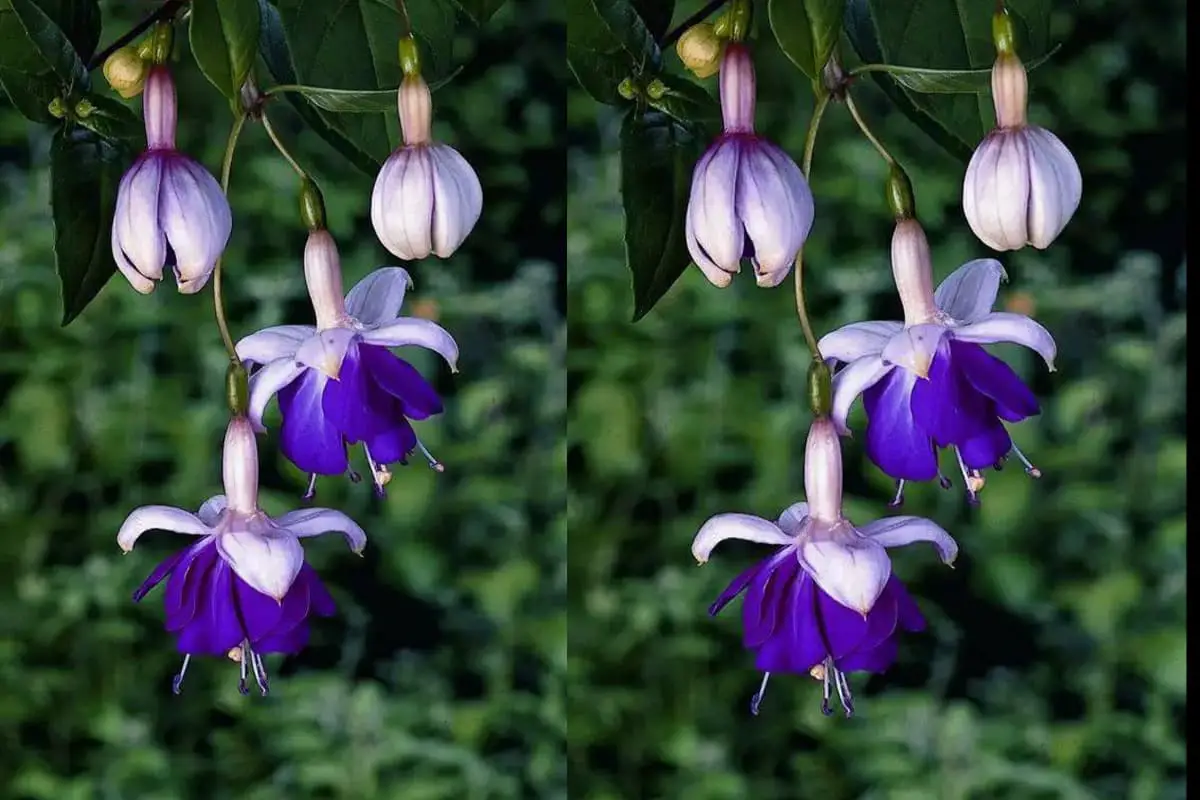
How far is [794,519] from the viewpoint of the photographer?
1085mm

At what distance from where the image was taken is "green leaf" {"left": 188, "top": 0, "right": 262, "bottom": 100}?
0.98m

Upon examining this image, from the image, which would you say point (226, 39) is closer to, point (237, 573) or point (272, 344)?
point (272, 344)

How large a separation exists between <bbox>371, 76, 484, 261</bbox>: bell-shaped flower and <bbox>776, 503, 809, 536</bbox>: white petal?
30 centimetres

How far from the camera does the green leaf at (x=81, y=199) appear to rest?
1066mm

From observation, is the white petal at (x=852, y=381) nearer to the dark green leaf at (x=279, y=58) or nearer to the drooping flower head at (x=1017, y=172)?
the drooping flower head at (x=1017, y=172)

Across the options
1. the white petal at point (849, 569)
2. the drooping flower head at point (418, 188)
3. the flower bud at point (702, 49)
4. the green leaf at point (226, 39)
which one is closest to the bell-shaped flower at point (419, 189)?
the drooping flower head at point (418, 188)

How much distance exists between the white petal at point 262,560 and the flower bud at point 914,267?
17.3 inches

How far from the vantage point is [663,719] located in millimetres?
1337

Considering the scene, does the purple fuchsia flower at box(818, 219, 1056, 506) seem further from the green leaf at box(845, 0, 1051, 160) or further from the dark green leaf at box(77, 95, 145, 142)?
the dark green leaf at box(77, 95, 145, 142)

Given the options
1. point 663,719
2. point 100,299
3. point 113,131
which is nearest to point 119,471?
point 100,299

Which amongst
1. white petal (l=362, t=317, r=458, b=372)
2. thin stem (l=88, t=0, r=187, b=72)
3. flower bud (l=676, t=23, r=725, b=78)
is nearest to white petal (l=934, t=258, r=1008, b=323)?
flower bud (l=676, t=23, r=725, b=78)

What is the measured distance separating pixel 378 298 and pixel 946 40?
431mm

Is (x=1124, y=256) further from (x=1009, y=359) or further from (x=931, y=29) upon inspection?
(x=931, y=29)

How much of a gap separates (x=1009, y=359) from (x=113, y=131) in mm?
705
